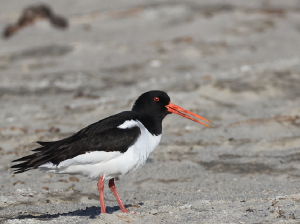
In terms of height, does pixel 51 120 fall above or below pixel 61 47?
below

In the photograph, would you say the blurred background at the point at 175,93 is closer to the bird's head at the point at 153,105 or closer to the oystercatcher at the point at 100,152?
the oystercatcher at the point at 100,152

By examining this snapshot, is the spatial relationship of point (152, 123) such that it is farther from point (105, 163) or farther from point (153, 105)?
point (105, 163)

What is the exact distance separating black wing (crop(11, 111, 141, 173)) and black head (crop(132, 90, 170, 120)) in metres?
0.60

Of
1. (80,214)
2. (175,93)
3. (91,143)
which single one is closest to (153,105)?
(91,143)

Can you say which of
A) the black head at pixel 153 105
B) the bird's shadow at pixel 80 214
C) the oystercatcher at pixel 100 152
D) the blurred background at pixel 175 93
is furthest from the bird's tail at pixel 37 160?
the black head at pixel 153 105

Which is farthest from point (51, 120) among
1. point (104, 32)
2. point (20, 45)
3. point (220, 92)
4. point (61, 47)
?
point (104, 32)

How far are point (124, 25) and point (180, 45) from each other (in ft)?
15.0

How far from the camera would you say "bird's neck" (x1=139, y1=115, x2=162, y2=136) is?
5.91 metres

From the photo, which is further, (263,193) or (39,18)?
(39,18)

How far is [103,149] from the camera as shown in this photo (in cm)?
533

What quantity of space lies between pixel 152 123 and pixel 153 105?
258mm

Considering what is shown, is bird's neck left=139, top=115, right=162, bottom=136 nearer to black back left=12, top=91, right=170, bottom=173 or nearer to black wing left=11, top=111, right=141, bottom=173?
black back left=12, top=91, right=170, bottom=173

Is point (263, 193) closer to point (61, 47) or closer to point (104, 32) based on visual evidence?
point (61, 47)

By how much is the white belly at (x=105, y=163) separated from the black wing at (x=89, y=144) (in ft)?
0.16
